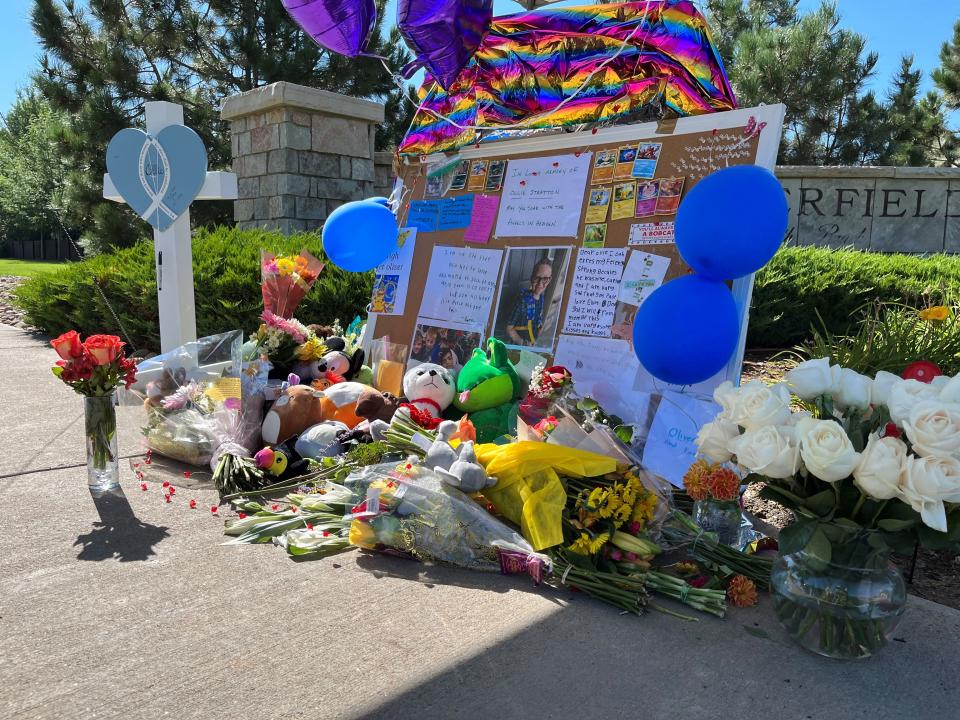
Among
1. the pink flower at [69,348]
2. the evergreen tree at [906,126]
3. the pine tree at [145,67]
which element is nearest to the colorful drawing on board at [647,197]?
the pink flower at [69,348]

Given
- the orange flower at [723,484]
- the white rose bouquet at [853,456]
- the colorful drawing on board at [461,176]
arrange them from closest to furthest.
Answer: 1. the white rose bouquet at [853,456]
2. the orange flower at [723,484]
3. the colorful drawing on board at [461,176]

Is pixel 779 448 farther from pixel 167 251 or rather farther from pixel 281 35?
pixel 281 35

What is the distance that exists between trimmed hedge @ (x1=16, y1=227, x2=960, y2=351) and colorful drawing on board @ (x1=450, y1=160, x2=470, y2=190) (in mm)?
2540

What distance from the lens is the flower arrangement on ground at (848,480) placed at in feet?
6.22

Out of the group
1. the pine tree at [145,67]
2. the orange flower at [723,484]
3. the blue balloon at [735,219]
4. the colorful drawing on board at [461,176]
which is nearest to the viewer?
the orange flower at [723,484]

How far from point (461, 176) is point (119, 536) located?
2866 millimetres

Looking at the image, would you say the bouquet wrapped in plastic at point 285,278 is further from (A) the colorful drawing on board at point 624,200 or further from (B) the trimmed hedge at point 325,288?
(B) the trimmed hedge at point 325,288

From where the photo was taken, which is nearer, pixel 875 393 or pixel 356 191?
pixel 875 393

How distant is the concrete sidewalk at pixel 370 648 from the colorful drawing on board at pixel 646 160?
2151mm

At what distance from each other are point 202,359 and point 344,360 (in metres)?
0.84

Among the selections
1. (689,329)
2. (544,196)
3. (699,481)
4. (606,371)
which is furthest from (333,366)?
(699,481)

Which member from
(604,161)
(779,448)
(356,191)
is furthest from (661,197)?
(356,191)

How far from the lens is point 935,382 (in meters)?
2.12

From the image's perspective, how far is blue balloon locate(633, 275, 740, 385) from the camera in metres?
2.97
